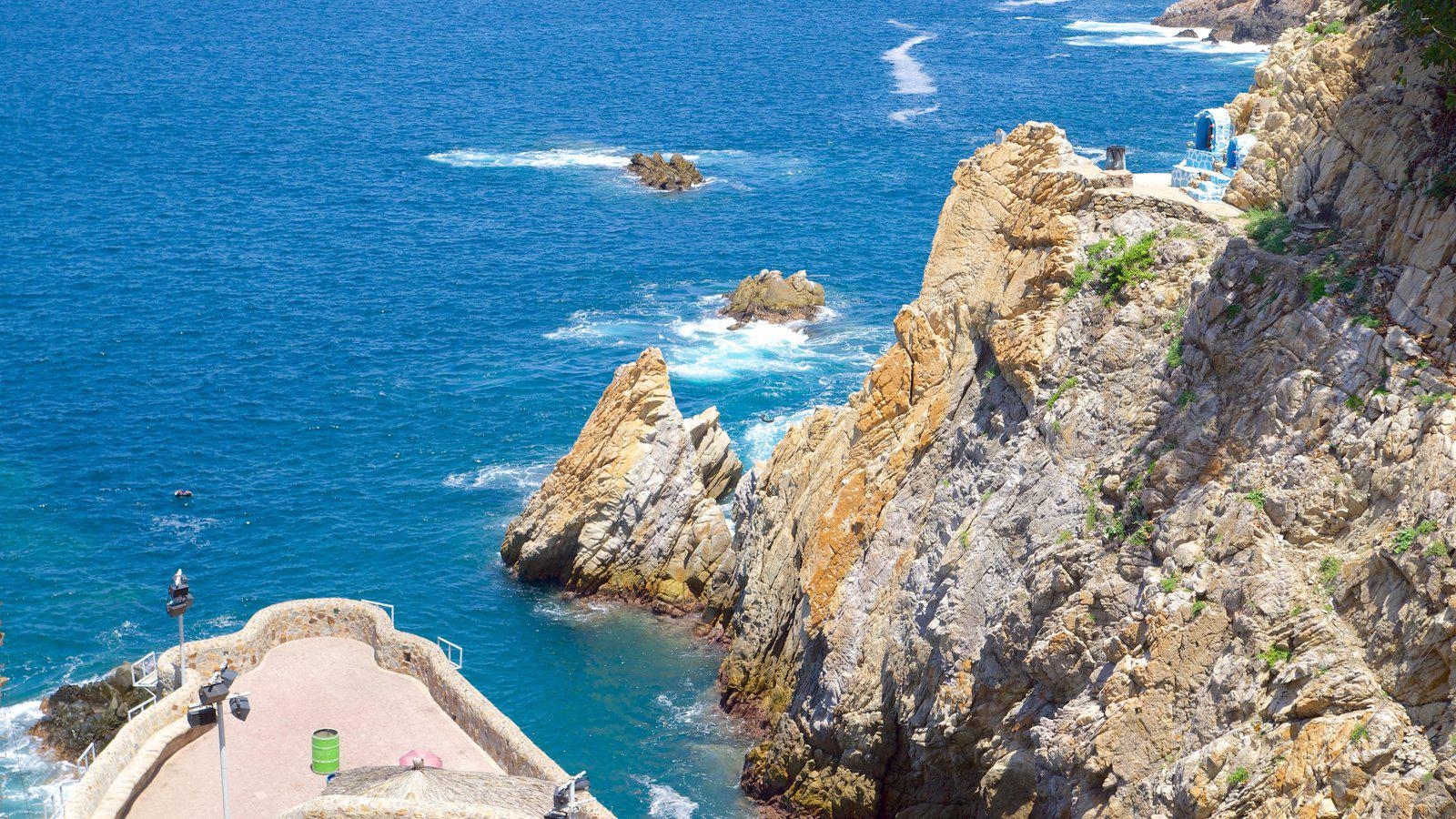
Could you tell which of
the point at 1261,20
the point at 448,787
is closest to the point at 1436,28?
the point at 448,787

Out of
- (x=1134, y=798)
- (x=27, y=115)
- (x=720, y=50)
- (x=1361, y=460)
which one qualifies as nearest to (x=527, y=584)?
(x=1134, y=798)

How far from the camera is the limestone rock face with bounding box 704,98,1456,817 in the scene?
1070 inches

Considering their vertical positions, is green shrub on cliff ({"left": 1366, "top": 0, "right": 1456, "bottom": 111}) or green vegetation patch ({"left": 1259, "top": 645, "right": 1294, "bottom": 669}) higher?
green shrub on cliff ({"left": 1366, "top": 0, "right": 1456, "bottom": 111})

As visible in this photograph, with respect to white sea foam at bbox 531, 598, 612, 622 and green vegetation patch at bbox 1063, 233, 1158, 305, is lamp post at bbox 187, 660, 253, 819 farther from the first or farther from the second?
green vegetation patch at bbox 1063, 233, 1158, 305

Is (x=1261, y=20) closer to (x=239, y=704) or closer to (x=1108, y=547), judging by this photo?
(x=1108, y=547)

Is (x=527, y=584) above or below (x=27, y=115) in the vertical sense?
below

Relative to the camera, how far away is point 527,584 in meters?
59.6

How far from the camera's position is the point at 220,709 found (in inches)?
1244

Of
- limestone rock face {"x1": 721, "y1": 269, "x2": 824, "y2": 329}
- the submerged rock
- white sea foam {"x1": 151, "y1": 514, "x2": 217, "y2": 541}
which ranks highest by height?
limestone rock face {"x1": 721, "y1": 269, "x2": 824, "y2": 329}

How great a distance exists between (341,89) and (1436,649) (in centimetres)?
15506

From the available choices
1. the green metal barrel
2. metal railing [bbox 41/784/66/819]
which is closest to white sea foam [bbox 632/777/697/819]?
the green metal barrel

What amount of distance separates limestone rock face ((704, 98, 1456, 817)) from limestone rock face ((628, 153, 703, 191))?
74.3 meters

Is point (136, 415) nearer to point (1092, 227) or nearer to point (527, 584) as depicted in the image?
point (527, 584)

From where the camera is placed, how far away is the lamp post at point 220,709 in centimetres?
Result: 3066
